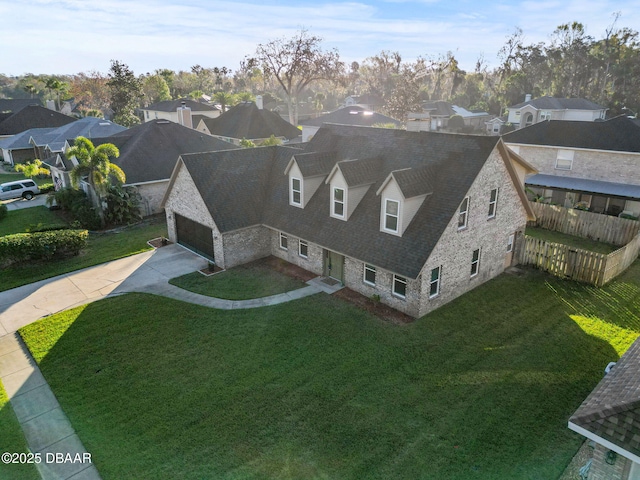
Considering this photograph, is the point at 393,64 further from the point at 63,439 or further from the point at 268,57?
the point at 63,439

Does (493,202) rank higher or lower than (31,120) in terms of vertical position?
lower

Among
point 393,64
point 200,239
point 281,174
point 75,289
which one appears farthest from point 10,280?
point 393,64

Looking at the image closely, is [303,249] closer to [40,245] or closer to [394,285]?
[394,285]

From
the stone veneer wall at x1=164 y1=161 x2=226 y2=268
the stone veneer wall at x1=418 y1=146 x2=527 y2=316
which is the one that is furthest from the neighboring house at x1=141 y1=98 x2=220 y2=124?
the stone veneer wall at x1=418 y1=146 x2=527 y2=316

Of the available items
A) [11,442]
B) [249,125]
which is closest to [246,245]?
[11,442]

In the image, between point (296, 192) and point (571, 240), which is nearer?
point (296, 192)

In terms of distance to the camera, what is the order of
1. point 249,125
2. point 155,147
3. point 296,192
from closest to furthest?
point 296,192 → point 155,147 → point 249,125

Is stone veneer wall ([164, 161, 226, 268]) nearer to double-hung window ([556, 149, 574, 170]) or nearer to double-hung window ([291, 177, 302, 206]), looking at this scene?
double-hung window ([291, 177, 302, 206])
